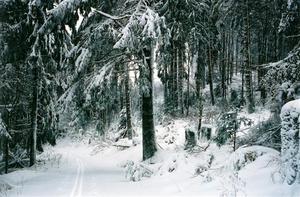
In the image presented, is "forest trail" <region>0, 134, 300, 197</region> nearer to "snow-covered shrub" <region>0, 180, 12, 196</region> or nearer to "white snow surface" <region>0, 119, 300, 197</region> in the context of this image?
"white snow surface" <region>0, 119, 300, 197</region>

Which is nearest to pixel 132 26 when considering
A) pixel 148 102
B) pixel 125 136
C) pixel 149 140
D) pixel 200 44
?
pixel 148 102

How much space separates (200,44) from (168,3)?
13122 millimetres

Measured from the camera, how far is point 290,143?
7.19 m

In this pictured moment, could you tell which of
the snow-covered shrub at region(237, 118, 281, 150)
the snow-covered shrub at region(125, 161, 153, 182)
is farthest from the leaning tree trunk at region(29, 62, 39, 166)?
the snow-covered shrub at region(237, 118, 281, 150)

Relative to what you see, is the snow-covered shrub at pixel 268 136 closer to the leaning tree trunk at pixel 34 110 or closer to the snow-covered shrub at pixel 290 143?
the snow-covered shrub at pixel 290 143

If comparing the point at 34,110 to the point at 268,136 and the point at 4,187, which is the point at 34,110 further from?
the point at 268,136

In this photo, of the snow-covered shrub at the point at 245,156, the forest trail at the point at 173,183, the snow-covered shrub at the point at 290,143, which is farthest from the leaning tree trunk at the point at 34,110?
the snow-covered shrub at the point at 290,143

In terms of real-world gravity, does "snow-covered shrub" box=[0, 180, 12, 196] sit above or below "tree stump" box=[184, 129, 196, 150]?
below

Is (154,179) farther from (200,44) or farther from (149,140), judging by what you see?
(200,44)

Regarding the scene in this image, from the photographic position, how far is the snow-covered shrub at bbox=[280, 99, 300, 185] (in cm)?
691

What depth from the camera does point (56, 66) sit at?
20.2 meters

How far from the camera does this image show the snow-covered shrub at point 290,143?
6.91 meters

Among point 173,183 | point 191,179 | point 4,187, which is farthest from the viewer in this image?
point 4,187

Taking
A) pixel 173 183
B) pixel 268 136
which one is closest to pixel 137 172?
pixel 173 183
